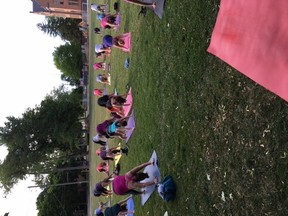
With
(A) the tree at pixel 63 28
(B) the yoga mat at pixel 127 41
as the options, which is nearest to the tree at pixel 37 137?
(B) the yoga mat at pixel 127 41

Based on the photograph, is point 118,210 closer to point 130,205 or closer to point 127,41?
point 130,205

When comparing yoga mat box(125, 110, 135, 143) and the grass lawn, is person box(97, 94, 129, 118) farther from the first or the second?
the grass lawn

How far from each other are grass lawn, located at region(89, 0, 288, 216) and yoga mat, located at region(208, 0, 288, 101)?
268 millimetres

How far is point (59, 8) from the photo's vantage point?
69.1 m

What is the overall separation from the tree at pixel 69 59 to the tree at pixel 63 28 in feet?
5.01

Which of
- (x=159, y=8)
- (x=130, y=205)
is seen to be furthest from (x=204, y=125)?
(x=130, y=205)

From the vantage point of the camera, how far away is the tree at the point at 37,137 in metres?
35.0

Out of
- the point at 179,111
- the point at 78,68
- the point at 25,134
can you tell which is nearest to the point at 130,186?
the point at 179,111

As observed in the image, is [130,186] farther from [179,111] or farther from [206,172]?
[206,172]

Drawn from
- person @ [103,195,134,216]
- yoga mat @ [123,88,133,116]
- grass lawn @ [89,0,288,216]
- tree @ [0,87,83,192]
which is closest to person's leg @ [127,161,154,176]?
grass lawn @ [89,0,288,216]

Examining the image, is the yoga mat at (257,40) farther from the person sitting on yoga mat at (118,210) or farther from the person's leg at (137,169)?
Answer: the person sitting on yoga mat at (118,210)

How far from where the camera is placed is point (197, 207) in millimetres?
7793

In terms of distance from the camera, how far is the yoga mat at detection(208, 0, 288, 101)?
503 cm

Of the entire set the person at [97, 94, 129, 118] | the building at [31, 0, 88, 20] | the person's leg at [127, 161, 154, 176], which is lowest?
the building at [31, 0, 88, 20]
